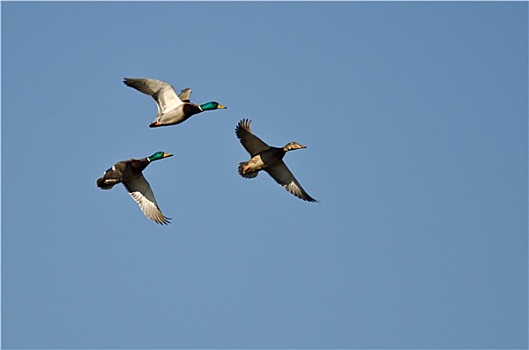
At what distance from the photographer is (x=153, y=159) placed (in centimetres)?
4044

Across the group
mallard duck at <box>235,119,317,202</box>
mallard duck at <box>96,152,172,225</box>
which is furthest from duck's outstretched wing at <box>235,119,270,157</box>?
mallard duck at <box>96,152,172,225</box>

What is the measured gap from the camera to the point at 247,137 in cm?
4091

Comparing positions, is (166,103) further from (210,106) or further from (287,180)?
(287,180)

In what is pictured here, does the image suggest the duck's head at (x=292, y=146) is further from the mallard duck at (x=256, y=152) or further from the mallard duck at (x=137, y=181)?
the mallard duck at (x=137, y=181)

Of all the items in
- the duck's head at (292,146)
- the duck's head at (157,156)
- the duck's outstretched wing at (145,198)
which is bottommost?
the duck's outstretched wing at (145,198)

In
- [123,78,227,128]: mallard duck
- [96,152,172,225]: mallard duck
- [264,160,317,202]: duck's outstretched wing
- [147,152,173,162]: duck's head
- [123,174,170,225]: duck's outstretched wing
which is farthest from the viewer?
[264,160,317,202]: duck's outstretched wing

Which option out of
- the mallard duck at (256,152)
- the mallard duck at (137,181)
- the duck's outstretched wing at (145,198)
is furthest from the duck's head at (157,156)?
the mallard duck at (256,152)

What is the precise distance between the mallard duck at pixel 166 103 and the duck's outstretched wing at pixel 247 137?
108 centimetres

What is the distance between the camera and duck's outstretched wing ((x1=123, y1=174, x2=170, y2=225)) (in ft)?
135

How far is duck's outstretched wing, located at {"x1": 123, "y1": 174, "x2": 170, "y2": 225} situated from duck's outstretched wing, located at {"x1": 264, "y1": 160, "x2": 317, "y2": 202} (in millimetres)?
2638

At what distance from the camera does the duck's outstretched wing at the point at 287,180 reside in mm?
41688

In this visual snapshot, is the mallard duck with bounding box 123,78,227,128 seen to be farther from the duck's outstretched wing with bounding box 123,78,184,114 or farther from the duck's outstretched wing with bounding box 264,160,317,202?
the duck's outstretched wing with bounding box 264,160,317,202

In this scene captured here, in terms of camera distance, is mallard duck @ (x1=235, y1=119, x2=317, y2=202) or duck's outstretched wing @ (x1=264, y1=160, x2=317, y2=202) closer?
mallard duck @ (x1=235, y1=119, x2=317, y2=202)

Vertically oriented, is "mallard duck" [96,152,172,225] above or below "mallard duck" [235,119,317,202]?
below
